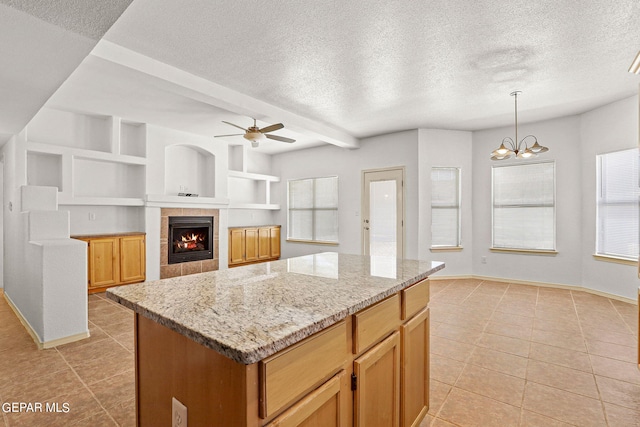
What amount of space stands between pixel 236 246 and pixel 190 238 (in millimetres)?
1081

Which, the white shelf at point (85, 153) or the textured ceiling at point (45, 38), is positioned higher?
the textured ceiling at point (45, 38)

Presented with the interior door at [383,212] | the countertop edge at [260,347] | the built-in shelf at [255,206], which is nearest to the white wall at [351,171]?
the interior door at [383,212]

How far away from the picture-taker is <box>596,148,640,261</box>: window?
4340 millimetres

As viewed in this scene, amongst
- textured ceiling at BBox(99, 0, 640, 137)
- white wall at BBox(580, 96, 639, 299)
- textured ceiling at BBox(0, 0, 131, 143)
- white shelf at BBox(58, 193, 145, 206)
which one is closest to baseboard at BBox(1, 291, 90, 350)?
white shelf at BBox(58, 193, 145, 206)

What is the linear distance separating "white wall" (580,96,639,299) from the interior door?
2873mm

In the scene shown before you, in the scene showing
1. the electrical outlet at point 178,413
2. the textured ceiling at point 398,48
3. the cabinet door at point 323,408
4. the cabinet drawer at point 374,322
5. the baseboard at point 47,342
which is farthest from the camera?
the baseboard at point 47,342

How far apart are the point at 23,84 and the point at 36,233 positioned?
167cm

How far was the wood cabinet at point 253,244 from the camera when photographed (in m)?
6.99

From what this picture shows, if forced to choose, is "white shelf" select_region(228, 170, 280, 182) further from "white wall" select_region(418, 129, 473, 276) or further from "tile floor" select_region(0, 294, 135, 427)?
"tile floor" select_region(0, 294, 135, 427)

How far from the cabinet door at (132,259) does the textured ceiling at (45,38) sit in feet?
10.0

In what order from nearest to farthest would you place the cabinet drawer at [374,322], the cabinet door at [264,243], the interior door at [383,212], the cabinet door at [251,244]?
the cabinet drawer at [374,322]
the interior door at [383,212]
the cabinet door at [251,244]
the cabinet door at [264,243]

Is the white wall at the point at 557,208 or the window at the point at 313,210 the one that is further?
the window at the point at 313,210

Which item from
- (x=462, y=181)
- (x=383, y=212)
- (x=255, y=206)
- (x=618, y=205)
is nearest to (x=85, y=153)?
(x=255, y=206)

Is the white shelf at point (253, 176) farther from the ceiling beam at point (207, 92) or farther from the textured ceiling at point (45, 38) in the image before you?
the textured ceiling at point (45, 38)
